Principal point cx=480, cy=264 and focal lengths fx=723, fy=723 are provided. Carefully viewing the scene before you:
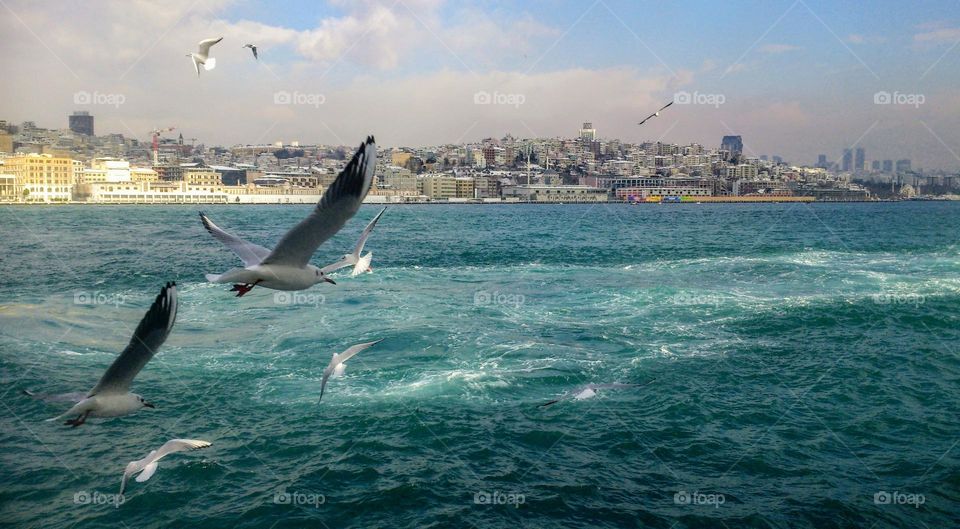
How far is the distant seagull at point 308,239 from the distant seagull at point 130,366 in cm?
25

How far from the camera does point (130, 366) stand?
3.91 m

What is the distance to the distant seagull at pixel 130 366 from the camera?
347 cm

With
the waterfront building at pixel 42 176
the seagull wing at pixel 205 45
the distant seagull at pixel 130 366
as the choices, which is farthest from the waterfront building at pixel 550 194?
the distant seagull at pixel 130 366

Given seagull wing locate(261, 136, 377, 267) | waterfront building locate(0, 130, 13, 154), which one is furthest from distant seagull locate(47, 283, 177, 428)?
waterfront building locate(0, 130, 13, 154)

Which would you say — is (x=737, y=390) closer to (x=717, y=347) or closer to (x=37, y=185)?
(x=717, y=347)

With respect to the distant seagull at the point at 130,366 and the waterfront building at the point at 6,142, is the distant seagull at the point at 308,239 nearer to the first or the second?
the distant seagull at the point at 130,366

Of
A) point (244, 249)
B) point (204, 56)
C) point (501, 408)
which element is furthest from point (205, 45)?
point (501, 408)

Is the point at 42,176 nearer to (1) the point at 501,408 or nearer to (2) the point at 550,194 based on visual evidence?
(2) the point at 550,194

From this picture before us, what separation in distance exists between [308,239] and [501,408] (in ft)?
22.0

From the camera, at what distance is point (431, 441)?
28.6 ft

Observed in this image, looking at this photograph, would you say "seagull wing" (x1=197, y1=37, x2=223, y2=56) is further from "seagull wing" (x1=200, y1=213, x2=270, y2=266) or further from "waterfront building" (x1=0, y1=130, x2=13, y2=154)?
"waterfront building" (x1=0, y1=130, x2=13, y2=154)

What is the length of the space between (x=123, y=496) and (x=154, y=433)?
173cm

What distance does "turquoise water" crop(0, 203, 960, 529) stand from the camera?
7.18 meters

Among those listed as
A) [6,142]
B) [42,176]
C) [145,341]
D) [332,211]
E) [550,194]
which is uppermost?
[6,142]
